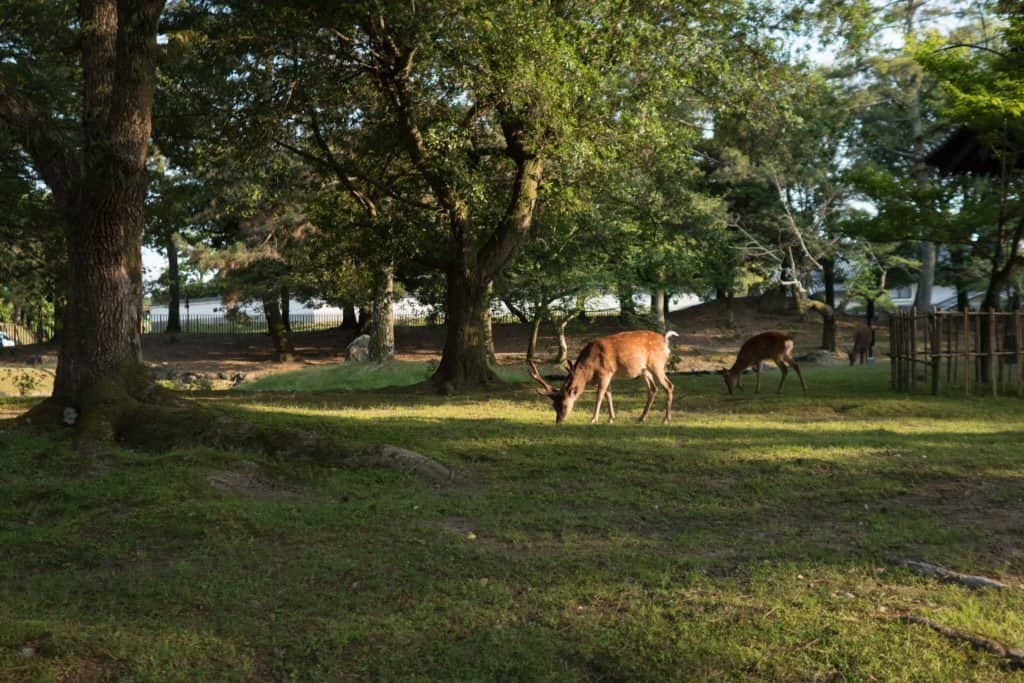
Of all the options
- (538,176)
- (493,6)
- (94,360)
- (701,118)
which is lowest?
(94,360)

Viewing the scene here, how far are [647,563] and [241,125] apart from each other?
13389 millimetres

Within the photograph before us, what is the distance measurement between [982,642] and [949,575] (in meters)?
1.24

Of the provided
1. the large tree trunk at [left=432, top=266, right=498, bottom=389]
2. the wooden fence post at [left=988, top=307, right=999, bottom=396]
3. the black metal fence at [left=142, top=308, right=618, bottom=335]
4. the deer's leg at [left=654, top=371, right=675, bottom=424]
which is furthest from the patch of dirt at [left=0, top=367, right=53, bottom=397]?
the wooden fence post at [left=988, top=307, right=999, bottom=396]

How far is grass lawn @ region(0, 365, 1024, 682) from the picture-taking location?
4688mm

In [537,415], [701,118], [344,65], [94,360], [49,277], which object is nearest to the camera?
[94,360]

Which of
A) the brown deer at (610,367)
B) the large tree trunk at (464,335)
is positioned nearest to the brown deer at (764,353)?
the brown deer at (610,367)

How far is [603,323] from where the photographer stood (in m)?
43.1

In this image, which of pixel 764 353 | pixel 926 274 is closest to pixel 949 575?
pixel 764 353

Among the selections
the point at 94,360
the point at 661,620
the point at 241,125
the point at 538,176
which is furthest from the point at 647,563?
the point at 241,125

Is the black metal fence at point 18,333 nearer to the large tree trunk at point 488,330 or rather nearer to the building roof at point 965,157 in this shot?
the large tree trunk at point 488,330

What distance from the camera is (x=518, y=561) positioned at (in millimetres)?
6336

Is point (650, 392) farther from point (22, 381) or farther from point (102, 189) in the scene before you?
point (22, 381)

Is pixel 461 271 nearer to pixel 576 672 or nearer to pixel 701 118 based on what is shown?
pixel 576 672

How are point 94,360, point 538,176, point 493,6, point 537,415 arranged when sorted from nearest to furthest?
point 94,360
point 493,6
point 537,415
point 538,176
